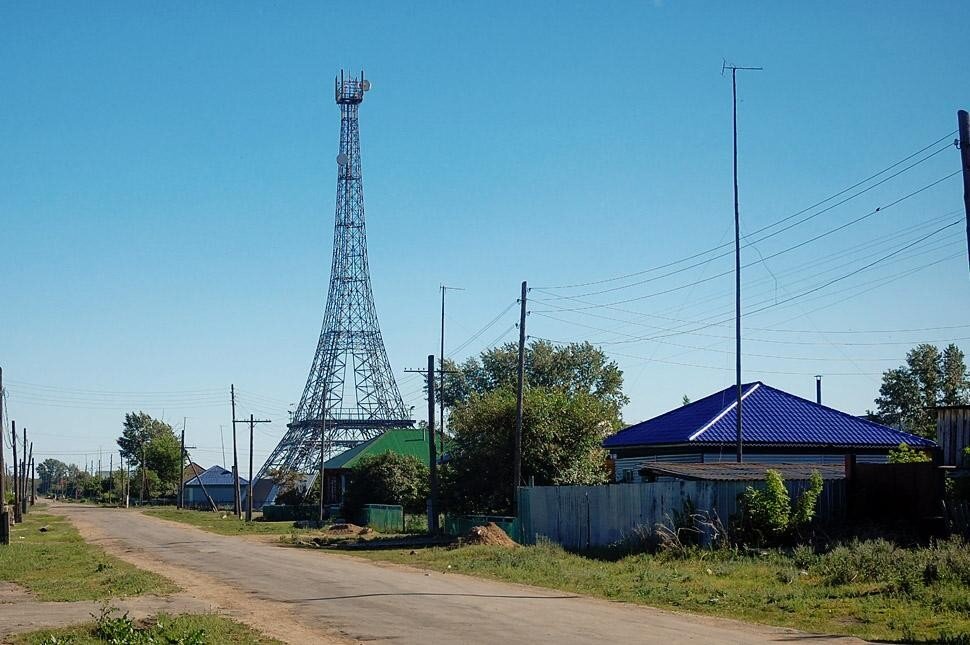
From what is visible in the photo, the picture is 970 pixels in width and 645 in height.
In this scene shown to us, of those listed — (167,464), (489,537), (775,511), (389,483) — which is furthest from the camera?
(167,464)

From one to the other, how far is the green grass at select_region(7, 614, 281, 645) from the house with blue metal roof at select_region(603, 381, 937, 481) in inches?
953

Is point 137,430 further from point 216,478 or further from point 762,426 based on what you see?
point 762,426

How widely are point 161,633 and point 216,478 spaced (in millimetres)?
109926

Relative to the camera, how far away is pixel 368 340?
9575cm

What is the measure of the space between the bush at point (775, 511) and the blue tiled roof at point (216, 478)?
101 metres

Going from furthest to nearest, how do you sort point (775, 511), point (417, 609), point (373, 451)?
point (373, 451)
point (775, 511)
point (417, 609)

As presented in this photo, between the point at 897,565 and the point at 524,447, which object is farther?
the point at 524,447

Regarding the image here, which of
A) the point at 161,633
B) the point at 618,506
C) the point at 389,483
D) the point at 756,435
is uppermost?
the point at 756,435

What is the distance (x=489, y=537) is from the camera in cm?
3269

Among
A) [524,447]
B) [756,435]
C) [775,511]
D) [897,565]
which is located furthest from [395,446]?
[897,565]

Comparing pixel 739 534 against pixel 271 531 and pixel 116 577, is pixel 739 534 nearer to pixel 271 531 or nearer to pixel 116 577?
pixel 116 577

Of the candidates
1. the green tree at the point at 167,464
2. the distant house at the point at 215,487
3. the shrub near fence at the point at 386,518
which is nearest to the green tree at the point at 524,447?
the shrub near fence at the point at 386,518

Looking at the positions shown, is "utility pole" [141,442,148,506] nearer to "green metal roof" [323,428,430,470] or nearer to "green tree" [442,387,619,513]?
"green metal roof" [323,428,430,470]

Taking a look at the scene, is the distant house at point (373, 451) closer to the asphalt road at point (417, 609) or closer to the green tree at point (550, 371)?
the green tree at point (550, 371)
